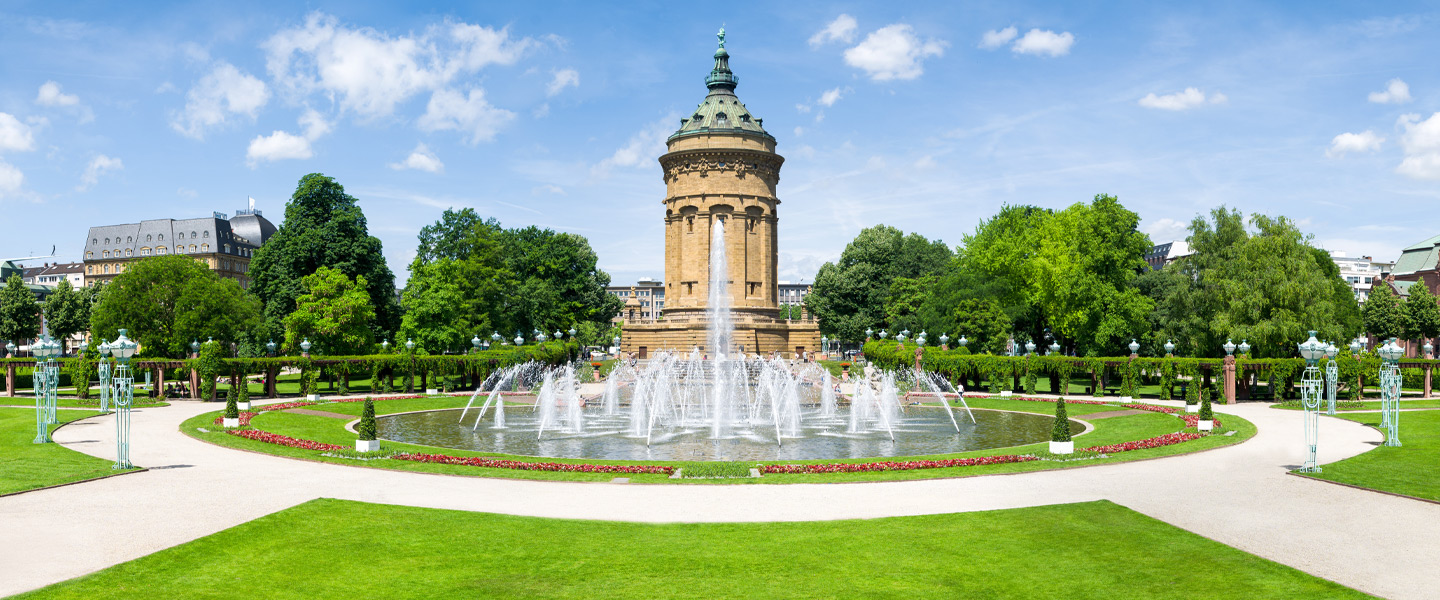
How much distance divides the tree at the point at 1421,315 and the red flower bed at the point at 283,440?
87.5 meters

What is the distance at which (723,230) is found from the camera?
79875 mm

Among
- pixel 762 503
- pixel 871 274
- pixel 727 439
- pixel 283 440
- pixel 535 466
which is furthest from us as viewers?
pixel 871 274

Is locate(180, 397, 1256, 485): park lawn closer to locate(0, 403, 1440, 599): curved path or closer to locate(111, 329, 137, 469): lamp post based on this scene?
locate(0, 403, 1440, 599): curved path

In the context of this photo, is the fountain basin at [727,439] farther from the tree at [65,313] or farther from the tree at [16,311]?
the tree at [16,311]

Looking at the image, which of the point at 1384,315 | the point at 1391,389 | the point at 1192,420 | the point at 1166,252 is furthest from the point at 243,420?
the point at 1166,252

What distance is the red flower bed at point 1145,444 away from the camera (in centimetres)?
2311

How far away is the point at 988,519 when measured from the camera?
14750 mm

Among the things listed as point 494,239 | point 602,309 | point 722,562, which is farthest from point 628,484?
point 602,309

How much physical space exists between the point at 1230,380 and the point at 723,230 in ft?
155

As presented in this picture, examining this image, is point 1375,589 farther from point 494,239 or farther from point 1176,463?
point 494,239

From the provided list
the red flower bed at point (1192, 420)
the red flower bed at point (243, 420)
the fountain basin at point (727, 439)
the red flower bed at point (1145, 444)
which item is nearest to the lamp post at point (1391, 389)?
the red flower bed at point (1192, 420)

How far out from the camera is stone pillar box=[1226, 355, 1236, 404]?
129 feet

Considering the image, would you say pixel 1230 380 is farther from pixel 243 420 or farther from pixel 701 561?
pixel 243 420

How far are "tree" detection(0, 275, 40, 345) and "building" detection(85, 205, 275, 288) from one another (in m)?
36.0
